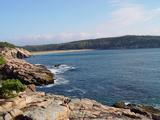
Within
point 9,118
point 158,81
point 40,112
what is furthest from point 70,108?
point 158,81

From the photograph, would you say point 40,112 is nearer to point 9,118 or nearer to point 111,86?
point 9,118

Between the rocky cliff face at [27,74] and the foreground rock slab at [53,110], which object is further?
the rocky cliff face at [27,74]

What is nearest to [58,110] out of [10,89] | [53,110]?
[53,110]

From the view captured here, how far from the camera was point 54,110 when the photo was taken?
1468 inches

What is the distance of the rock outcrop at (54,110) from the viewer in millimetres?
35844

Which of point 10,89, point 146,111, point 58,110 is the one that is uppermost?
point 10,89

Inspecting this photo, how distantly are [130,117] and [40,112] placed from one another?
43.1 ft

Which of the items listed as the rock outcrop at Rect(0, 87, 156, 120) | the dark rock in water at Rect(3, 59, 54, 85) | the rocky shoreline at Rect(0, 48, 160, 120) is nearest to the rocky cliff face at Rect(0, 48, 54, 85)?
the dark rock in water at Rect(3, 59, 54, 85)

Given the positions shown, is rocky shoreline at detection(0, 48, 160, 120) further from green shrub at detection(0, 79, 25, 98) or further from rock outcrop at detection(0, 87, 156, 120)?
green shrub at detection(0, 79, 25, 98)

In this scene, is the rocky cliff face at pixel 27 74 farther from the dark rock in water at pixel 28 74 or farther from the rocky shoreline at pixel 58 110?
the rocky shoreline at pixel 58 110

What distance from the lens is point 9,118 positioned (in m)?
35.2

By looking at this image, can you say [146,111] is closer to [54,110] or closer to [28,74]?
[54,110]

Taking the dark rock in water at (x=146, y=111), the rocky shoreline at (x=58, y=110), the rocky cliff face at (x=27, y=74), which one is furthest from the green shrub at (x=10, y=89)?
the rocky cliff face at (x=27, y=74)

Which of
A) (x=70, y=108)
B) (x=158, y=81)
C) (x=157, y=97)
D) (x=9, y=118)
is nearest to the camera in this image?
(x=9, y=118)
